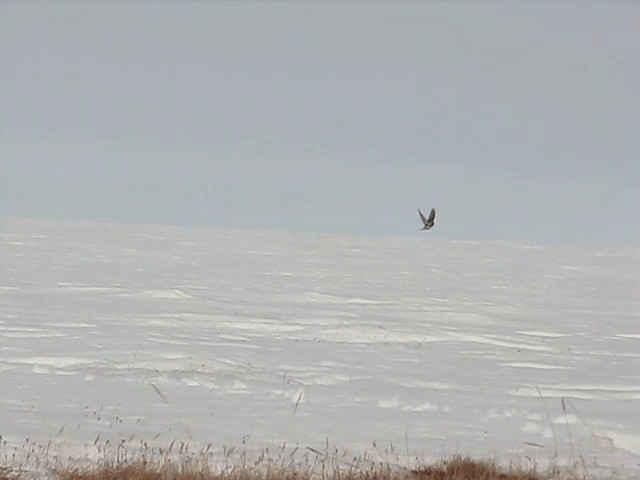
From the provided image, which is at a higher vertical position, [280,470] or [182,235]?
[182,235]

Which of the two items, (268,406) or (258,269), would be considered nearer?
(268,406)

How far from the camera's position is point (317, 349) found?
1287 cm

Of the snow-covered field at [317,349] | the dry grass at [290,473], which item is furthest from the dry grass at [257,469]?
the snow-covered field at [317,349]

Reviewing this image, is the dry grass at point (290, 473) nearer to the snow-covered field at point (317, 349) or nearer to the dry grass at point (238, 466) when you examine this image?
the dry grass at point (238, 466)

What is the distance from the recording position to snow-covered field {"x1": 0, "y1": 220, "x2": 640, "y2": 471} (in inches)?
330

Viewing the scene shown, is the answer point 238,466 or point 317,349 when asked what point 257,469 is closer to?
point 238,466

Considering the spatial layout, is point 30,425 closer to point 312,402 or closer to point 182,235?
point 312,402

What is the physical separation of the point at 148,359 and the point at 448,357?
3910 mm

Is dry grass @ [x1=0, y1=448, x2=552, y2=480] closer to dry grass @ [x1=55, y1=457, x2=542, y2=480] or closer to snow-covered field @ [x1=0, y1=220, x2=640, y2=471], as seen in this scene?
dry grass @ [x1=55, y1=457, x2=542, y2=480]

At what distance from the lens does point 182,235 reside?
90.7 ft

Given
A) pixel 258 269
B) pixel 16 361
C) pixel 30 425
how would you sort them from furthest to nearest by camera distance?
pixel 258 269, pixel 16 361, pixel 30 425

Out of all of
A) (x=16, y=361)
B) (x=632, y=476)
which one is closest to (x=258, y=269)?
(x=16, y=361)

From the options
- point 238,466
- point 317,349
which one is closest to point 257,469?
point 238,466

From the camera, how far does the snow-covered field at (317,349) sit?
27.5ft
